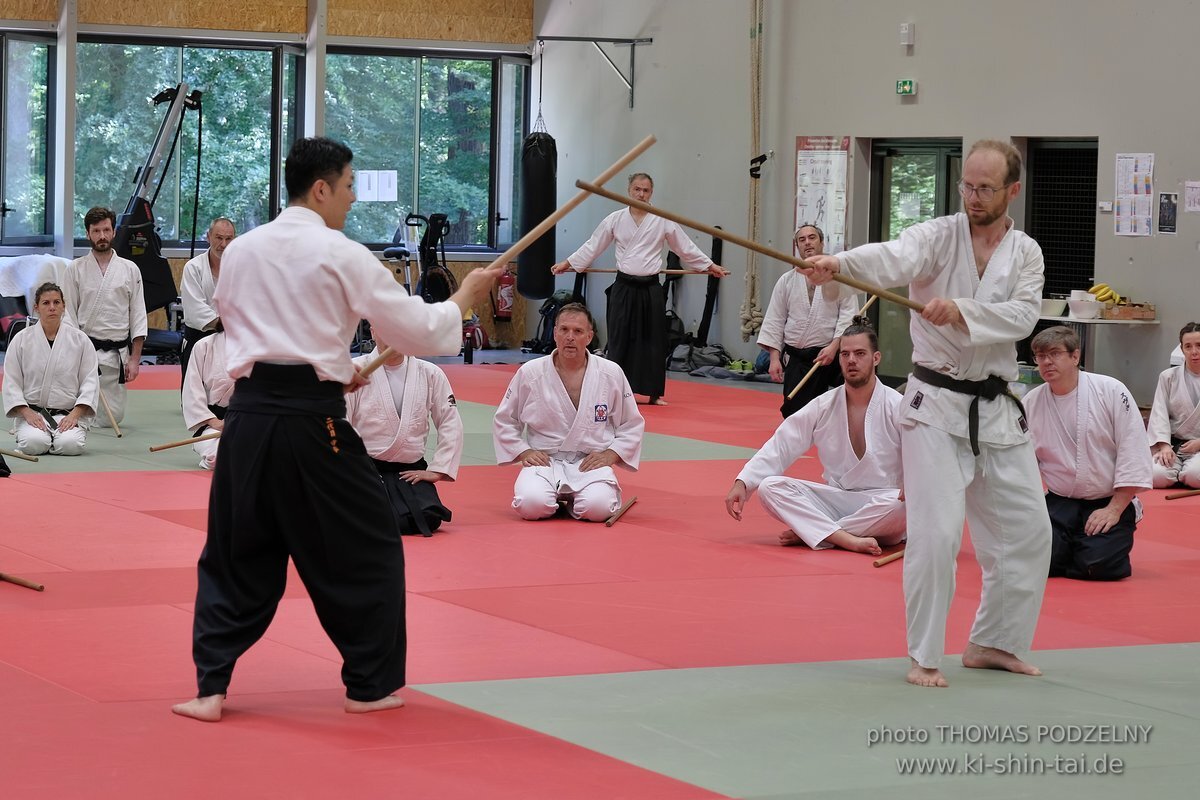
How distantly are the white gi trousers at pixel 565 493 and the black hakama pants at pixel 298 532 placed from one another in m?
3.03

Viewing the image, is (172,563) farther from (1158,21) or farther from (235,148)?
(235,148)

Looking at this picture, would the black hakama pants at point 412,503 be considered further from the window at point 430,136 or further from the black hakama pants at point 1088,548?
the window at point 430,136

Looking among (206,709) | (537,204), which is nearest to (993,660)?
(206,709)

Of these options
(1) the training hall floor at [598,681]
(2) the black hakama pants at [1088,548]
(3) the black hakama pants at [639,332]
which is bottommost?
(1) the training hall floor at [598,681]

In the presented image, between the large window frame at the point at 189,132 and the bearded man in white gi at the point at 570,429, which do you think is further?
the large window frame at the point at 189,132

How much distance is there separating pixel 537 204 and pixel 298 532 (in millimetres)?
12127

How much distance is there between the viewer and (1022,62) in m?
11.0

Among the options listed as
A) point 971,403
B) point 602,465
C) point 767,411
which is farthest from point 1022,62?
point 971,403

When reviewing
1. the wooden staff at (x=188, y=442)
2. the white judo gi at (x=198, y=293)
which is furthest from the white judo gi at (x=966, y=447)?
the white judo gi at (x=198, y=293)

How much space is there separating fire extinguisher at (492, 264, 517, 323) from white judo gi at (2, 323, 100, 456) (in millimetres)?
7839

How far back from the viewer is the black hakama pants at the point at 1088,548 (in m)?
5.77

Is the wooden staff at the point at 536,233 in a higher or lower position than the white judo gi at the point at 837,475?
higher

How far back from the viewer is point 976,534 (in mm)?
4375

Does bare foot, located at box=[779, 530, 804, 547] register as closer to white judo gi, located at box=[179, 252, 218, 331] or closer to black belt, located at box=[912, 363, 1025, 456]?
black belt, located at box=[912, 363, 1025, 456]
